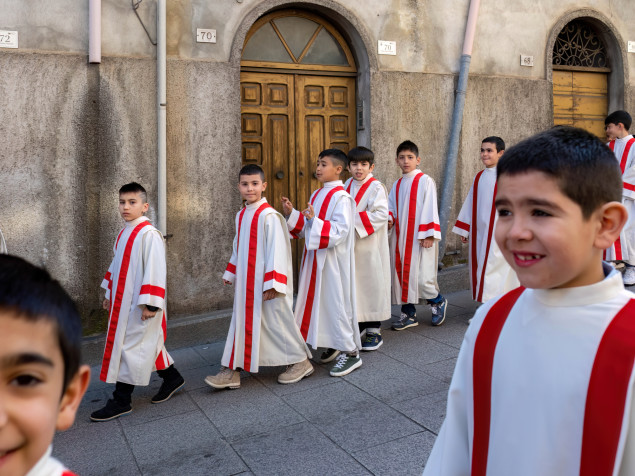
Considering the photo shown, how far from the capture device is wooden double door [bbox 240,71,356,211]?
7336 millimetres

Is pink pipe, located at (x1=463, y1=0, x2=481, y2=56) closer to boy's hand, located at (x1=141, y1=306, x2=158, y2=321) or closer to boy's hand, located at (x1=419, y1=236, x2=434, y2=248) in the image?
boy's hand, located at (x1=419, y1=236, x2=434, y2=248)

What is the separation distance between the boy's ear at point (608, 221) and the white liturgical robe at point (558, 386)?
0.09 meters

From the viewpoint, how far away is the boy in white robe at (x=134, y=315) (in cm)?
457

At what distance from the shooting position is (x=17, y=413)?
0.98m

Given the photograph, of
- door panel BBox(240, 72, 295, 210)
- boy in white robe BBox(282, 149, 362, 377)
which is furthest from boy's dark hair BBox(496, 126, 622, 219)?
door panel BBox(240, 72, 295, 210)

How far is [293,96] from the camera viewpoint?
7.52 metres

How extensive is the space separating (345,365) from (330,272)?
2.53 feet

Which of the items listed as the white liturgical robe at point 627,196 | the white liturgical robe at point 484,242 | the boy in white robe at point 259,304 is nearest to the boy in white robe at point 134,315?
the boy in white robe at point 259,304

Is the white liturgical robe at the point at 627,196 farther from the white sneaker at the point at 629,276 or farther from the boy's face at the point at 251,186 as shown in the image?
the boy's face at the point at 251,186

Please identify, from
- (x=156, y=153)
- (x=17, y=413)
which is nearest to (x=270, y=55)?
(x=156, y=153)

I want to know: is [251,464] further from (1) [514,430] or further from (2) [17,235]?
(2) [17,235]

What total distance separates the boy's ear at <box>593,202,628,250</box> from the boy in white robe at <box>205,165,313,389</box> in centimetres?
356

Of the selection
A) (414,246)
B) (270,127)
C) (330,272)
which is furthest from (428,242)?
(270,127)

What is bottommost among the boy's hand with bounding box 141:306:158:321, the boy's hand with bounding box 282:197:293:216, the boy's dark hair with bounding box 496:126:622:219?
the boy's hand with bounding box 141:306:158:321
